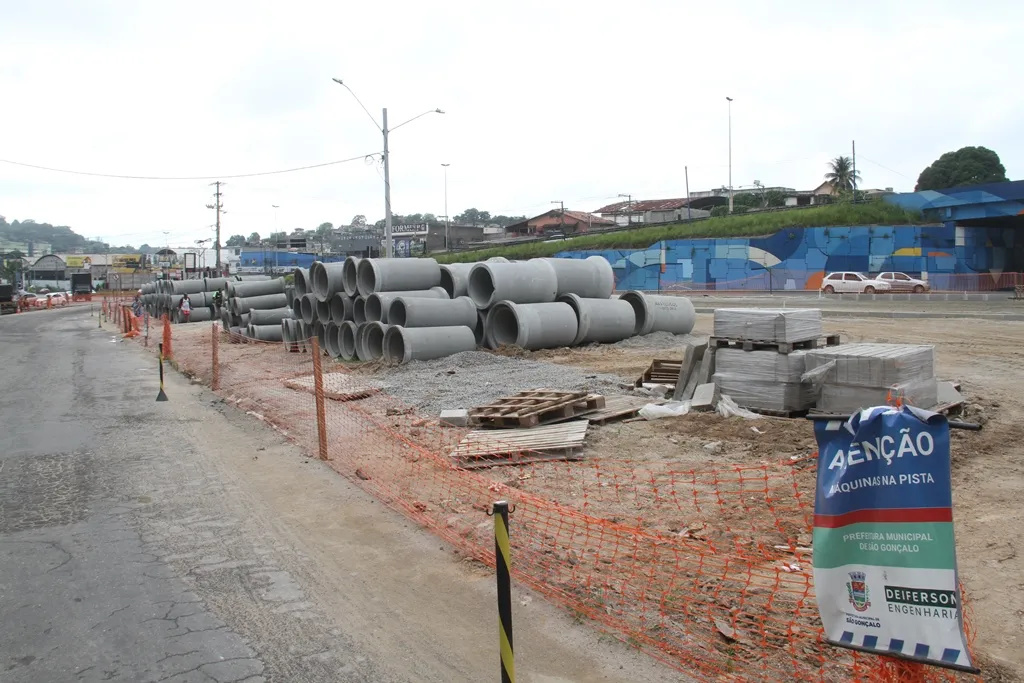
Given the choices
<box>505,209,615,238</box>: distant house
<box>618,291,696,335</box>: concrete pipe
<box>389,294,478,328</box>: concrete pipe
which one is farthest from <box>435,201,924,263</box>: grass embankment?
<box>389,294,478,328</box>: concrete pipe

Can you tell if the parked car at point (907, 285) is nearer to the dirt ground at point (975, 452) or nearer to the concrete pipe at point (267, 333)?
the dirt ground at point (975, 452)

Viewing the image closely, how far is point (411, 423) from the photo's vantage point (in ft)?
40.8

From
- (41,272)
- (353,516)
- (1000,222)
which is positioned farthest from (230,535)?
(41,272)

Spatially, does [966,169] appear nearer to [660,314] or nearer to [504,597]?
[660,314]

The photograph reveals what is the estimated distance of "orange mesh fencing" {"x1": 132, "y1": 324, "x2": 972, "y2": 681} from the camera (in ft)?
16.0

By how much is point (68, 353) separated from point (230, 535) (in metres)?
24.2

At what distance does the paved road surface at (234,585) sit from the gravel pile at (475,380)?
3.57m

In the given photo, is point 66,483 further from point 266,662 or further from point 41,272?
point 41,272

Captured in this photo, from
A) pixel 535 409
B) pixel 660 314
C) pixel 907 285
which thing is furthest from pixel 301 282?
pixel 907 285

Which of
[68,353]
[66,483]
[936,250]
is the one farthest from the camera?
[936,250]

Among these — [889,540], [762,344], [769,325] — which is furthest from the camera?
[762,344]

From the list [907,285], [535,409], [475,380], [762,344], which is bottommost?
[475,380]

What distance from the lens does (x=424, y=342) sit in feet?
59.5

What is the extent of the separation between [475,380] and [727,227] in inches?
1783
